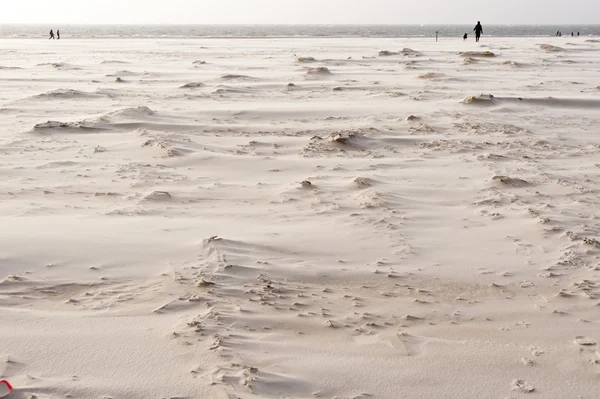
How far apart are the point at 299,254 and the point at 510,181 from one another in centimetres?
205

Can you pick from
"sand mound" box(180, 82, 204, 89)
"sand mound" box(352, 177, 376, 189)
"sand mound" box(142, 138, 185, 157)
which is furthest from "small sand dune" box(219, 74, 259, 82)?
"sand mound" box(352, 177, 376, 189)

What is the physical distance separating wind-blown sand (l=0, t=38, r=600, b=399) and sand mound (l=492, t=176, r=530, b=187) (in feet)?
0.07

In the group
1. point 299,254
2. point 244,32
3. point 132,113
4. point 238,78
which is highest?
point 244,32

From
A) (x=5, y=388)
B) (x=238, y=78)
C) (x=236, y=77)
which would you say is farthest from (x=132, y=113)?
(x=5, y=388)

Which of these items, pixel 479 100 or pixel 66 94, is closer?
pixel 479 100

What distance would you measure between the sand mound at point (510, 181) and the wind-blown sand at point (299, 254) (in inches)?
0.9

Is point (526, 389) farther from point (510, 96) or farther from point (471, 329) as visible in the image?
point (510, 96)

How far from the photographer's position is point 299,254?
347 centimetres

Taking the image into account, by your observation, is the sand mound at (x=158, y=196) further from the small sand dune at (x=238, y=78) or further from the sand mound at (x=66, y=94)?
the small sand dune at (x=238, y=78)

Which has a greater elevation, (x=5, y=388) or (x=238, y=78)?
(x=238, y=78)

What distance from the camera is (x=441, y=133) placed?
6.54 m

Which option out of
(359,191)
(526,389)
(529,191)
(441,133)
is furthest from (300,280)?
(441,133)

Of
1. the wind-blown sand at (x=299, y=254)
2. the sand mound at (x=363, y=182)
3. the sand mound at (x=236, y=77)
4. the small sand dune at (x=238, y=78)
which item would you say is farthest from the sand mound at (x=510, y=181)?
the sand mound at (x=236, y=77)

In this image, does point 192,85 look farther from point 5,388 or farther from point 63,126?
point 5,388
